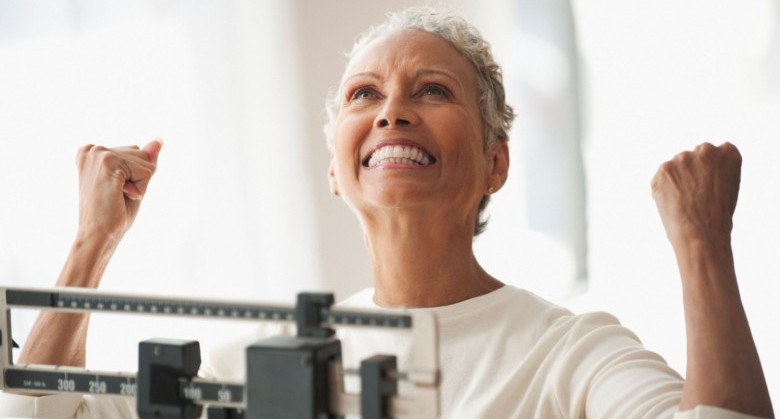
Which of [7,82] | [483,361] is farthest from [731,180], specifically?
[7,82]

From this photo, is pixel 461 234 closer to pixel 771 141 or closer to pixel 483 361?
pixel 483 361

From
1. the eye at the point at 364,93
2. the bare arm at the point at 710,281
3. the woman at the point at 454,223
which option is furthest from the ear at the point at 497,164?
the bare arm at the point at 710,281

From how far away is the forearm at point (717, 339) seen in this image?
1.38m

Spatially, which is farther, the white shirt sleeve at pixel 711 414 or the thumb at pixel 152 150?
the thumb at pixel 152 150

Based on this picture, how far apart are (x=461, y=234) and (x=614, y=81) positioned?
2.54 m

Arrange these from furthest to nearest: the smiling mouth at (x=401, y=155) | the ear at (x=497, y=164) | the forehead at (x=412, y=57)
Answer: the ear at (x=497, y=164), the forehead at (x=412, y=57), the smiling mouth at (x=401, y=155)

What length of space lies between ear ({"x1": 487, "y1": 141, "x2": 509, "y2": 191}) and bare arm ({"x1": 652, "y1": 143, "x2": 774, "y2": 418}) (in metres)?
0.61

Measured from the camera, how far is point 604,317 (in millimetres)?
1815

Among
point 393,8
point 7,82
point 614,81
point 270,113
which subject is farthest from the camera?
point 614,81

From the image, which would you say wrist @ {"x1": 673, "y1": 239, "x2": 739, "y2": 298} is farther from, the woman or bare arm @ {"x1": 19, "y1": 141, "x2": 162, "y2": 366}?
bare arm @ {"x1": 19, "y1": 141, "x2": 162, "y2": 366}

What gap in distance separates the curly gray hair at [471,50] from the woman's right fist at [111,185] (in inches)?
15.6

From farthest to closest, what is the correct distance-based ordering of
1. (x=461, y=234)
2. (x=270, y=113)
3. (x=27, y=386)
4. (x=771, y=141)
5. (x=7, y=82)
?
(x=771, y=141) < (x=270, y=113) < (x=7, y=82) < (x=461, y=234) < (x=27, y=386)

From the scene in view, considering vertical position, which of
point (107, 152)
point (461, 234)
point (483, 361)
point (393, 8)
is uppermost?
point (393, 8)

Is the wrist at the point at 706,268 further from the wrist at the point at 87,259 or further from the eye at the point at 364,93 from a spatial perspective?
the wrist at the point at 87,259
